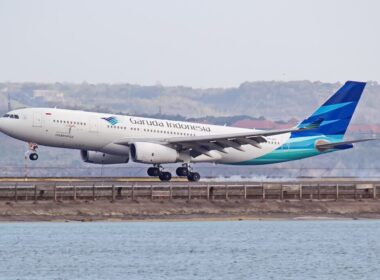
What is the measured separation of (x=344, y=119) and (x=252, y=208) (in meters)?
24.4

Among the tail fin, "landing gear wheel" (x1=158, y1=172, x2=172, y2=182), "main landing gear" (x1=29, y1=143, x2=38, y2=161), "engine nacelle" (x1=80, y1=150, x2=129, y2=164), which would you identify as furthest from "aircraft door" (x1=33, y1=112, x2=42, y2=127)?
the tail fin

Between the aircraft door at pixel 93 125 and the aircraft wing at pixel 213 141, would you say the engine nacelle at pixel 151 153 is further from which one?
the aircraft door at pixel 93 125

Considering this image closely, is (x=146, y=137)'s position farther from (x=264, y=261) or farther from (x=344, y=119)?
(x=264, y=261)

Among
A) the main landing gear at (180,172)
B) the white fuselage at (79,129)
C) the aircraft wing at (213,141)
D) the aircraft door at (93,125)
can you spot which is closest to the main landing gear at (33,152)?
the white fuselage at (79,129)

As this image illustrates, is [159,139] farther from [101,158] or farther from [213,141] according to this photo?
[101,158]

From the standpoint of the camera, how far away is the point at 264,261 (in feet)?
203

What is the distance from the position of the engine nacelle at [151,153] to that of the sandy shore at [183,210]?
34.0 ft

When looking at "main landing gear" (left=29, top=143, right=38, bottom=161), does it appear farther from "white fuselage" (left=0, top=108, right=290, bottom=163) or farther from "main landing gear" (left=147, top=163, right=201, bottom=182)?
"main landing gear" (left=147, top=163, right=201, bottom=182)

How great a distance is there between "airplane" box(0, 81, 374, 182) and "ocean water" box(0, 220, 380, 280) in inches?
475

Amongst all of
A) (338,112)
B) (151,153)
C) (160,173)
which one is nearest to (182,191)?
(151,153)

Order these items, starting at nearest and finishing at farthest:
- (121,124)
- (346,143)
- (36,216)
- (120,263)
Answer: (120,263) < (36,216) < (121,124) < (346,143)

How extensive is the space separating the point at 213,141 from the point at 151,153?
538cm

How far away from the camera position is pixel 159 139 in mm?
93500

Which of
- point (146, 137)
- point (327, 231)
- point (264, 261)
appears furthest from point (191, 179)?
point (264, 261)
